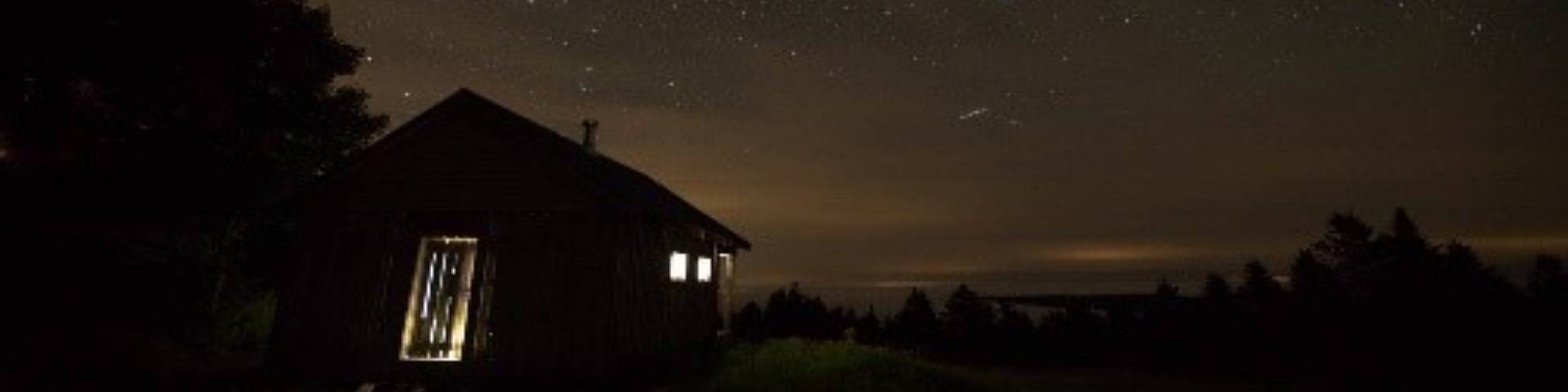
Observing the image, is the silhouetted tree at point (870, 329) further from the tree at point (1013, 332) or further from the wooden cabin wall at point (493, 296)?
the wooden cabin wall at point (493, 296)

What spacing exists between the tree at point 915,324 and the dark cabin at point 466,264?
52.6 feet

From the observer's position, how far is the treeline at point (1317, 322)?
21.0 m

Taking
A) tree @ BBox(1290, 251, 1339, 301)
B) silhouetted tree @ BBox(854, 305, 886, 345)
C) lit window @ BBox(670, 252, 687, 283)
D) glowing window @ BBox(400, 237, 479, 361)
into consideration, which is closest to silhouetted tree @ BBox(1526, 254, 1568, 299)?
tree @ BBox(1290, 251, 1339, 301)

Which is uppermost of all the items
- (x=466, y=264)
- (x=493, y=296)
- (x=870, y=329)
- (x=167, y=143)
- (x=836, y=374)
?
(x=167, y=143)

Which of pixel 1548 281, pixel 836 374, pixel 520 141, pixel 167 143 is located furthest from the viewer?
pixel 1548 281

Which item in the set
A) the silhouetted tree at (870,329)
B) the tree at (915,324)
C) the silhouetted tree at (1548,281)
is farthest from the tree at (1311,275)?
the silhouetted tree at (870,329)

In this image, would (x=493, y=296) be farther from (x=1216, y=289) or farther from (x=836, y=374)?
(x=1216, y=289)

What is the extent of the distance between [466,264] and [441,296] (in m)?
0.68

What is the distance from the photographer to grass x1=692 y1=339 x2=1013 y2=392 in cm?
1302

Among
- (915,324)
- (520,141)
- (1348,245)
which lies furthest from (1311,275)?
(520,141)

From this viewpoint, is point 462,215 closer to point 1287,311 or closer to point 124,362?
point 124,362

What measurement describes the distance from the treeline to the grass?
582cm

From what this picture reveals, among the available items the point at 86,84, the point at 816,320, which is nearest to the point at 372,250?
the point at 86,84

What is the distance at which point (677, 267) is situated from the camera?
1731cm
